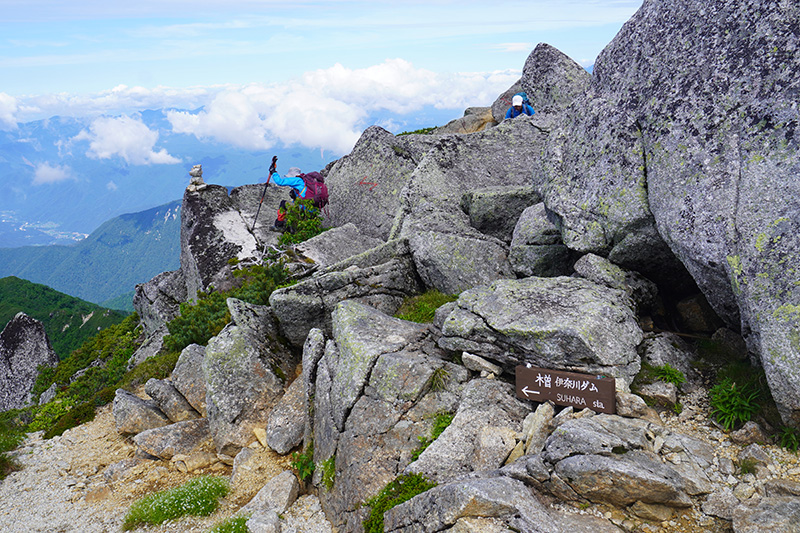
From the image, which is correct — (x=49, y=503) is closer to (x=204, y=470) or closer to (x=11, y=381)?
(x=204, y=470)

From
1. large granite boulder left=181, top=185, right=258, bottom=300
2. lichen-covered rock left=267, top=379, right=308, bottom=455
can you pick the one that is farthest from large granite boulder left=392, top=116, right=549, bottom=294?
large granite boulder left=181, top=185, right=258, bottom=300

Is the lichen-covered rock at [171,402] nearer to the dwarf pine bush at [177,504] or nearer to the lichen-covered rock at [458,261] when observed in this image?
the dwarf pine bush at [177,504]

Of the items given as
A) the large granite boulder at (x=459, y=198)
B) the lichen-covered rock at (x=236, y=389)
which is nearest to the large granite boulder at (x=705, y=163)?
the large granite boulder at (x=459, y=198)

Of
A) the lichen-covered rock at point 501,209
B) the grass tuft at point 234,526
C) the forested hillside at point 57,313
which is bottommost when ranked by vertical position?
the forested hillside at point 57,313

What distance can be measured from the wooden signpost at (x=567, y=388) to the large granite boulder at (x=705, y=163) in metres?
2.64

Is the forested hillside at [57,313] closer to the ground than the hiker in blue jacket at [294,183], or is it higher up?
closer to the ground

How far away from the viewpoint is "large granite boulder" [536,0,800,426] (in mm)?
8430

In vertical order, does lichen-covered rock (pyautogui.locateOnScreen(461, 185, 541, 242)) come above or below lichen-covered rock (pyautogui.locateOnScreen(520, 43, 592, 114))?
below

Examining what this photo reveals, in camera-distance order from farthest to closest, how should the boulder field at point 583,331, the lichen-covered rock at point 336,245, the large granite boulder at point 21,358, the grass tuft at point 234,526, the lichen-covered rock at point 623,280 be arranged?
the large granite boulder at point 21,358, the lichen-covered rock at point 336,245, the lichen-covered rock at point 623,280, the grass tuft at point 234,526, the boulder field at point 583,331

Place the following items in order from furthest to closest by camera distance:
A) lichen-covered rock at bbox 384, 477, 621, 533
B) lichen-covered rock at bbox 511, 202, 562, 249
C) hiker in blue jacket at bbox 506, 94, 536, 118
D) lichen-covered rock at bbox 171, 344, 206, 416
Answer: hiker in blue jacket at bbox 506, 94, 536, 118
lichen-covered rock at bbox 171, 344, 206, 416
lichen-covered rock at bbox 511, 202, 562, 249
lichen-covered rock at bbox 384, 477, 621, 533

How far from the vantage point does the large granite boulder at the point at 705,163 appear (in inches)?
332

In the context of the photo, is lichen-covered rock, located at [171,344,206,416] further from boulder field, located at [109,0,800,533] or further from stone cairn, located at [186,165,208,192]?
stone cairn, located at [186,165,208,192]

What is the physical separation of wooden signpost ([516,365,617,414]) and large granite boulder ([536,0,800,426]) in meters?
2.64

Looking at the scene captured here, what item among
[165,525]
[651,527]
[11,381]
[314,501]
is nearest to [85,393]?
[165,525]
